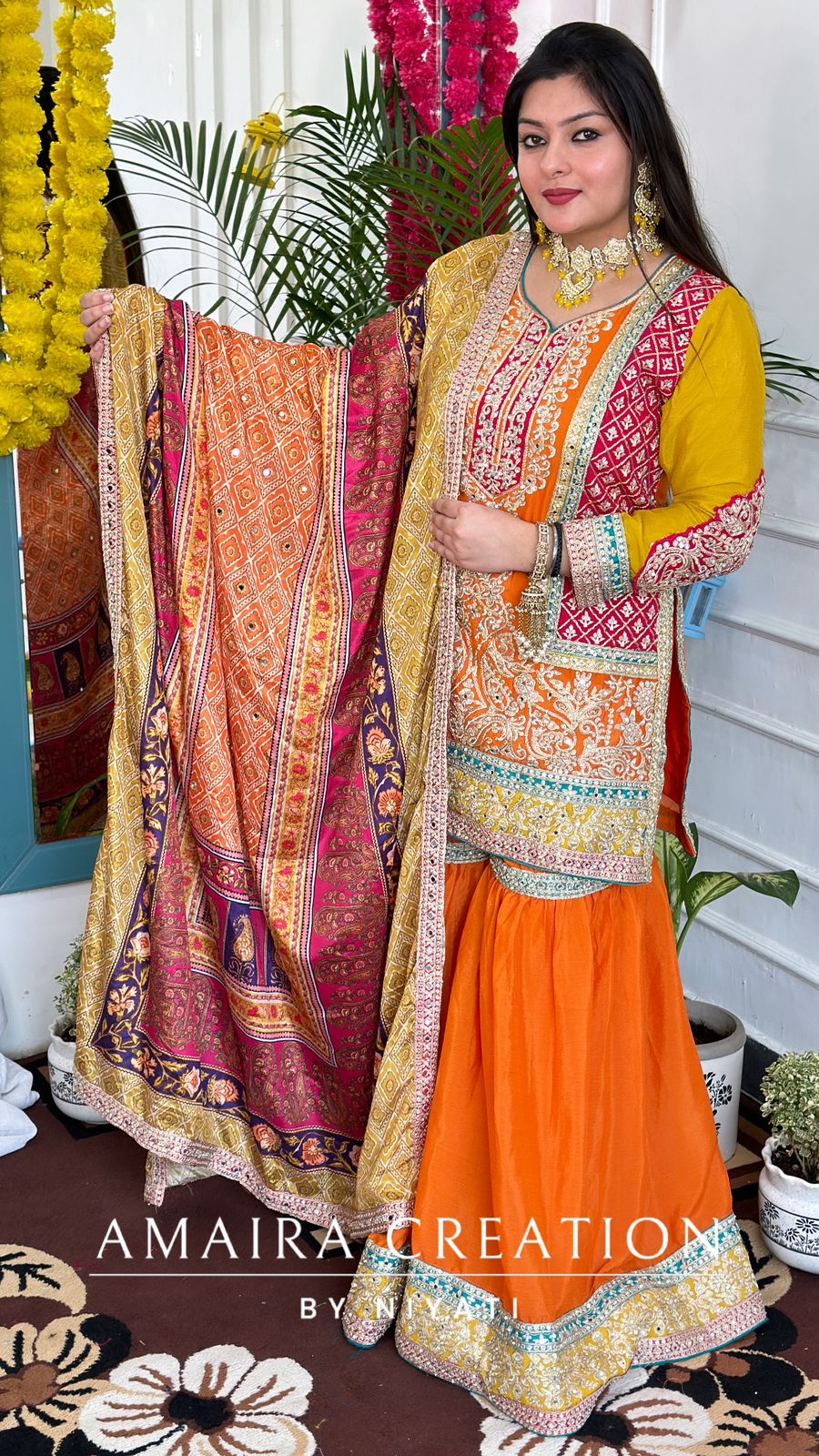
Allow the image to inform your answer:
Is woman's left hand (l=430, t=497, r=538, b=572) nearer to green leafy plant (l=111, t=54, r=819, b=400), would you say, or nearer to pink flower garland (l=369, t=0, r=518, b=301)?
green leafy plant (l=111, t=54, r=819, b=400)

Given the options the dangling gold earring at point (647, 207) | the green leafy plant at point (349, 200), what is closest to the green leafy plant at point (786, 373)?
the green leafy plant at point (349, 200)

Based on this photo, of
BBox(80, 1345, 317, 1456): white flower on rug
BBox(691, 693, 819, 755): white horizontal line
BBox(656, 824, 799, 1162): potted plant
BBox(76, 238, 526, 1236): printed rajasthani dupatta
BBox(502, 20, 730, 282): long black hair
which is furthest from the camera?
BBox(691, 693, 819, 755): white horizontal line

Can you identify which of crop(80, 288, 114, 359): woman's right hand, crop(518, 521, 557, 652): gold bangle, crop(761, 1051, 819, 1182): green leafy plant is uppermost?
crop(80, 288, 114, 359): woman's right hand

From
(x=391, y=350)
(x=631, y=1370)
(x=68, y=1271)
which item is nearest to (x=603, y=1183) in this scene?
(x=631, y=1370)

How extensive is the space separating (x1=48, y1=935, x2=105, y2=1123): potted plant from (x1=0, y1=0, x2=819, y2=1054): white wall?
0.24m

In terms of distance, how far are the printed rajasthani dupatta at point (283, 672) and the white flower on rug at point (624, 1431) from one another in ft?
1.07

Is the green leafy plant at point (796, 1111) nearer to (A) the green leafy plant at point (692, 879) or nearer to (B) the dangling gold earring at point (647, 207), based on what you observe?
(A) the green leafy plant at point (692, 879)

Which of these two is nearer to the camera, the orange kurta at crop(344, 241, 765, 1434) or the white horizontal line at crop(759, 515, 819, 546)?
Result: the orange kurta at crop(344, 241, 765, 1434)

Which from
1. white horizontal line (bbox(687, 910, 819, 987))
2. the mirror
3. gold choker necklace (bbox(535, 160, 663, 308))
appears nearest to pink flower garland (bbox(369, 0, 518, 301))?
the mirror

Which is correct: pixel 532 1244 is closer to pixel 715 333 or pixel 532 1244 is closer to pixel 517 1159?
pixel 517 1159

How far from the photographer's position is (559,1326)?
2039 mm

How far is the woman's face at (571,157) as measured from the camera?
183 cm

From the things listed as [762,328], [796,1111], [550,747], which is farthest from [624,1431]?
[762,328]

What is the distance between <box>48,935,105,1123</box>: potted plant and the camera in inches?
106
